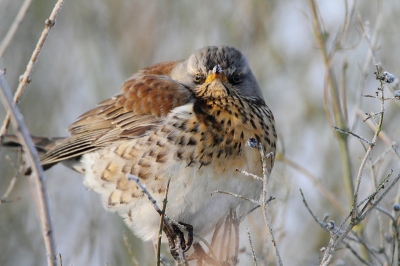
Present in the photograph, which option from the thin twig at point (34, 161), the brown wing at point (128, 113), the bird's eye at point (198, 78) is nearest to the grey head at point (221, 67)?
the bird's eye at point (198, 78)

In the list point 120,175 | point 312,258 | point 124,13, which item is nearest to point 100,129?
point 120,175

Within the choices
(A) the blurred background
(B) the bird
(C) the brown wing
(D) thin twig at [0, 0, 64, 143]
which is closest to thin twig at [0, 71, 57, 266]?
(D) thin twig at [0, 0, 64, 143]

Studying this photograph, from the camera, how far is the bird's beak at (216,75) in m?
5.20

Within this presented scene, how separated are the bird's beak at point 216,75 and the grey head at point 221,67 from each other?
58 millimetres

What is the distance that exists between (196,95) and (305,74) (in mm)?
3226

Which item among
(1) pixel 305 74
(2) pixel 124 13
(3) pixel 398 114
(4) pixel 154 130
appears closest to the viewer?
(4) pixel 154 130

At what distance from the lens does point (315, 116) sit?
8.20m

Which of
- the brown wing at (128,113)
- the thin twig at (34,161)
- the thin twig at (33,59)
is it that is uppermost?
the brown wing at (128,113)

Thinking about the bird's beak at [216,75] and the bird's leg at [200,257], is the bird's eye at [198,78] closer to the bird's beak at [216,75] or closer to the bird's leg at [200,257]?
the bird's beak at [216,75]

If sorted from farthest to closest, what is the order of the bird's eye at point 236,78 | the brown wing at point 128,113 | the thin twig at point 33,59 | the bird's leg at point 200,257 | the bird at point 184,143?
1. the bird's eye at point 236,78
2. the brown wing at point 128,113
3. the bird at point 184,143
4. the bird's leg at point 200,257
5. the thin twig at point 33,59

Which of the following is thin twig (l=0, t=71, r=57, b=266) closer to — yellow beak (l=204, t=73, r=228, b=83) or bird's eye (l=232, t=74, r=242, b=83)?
Result: yellow beak (l=204, t=73, r=228, b=83)

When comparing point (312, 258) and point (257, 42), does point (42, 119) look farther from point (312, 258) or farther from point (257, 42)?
point (312, 258)

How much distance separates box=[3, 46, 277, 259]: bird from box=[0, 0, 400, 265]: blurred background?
1.89 meters

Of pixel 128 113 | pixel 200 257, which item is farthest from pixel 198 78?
pixel 200 257
